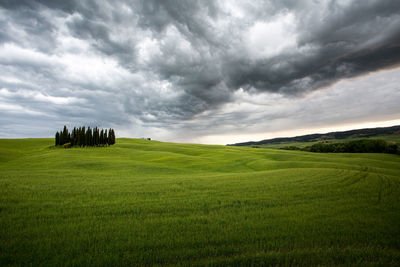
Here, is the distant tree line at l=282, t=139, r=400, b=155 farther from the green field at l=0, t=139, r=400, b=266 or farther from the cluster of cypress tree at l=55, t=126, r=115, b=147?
the cluster of cypress tree at l=55, t=126, r=115, b=147

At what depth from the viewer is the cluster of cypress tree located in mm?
70875

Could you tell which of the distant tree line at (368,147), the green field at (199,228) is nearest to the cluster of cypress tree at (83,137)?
the green field at (199,228)

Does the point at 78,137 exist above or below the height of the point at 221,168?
above

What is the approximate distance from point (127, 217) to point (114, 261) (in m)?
3.26

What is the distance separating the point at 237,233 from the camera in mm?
6719

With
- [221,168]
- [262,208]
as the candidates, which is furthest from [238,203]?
[221,168]

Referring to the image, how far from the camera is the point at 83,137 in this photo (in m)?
70.9

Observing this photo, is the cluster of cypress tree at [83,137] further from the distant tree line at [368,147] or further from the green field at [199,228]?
the distant tree line at [368,147]

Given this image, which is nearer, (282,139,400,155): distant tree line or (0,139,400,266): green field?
(0,139,400,266): green field

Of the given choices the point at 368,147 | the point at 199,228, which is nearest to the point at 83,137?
the point at 199,228

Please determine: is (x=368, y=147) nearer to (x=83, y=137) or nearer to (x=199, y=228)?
(x=199, y=228)

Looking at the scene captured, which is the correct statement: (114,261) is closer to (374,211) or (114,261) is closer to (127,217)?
(127,217)

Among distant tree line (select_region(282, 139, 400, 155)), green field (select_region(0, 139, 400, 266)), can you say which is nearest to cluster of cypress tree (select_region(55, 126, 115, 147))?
green field (select_region(0, 139, 400, 266))

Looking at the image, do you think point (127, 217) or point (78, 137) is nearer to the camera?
point (127, 217)
